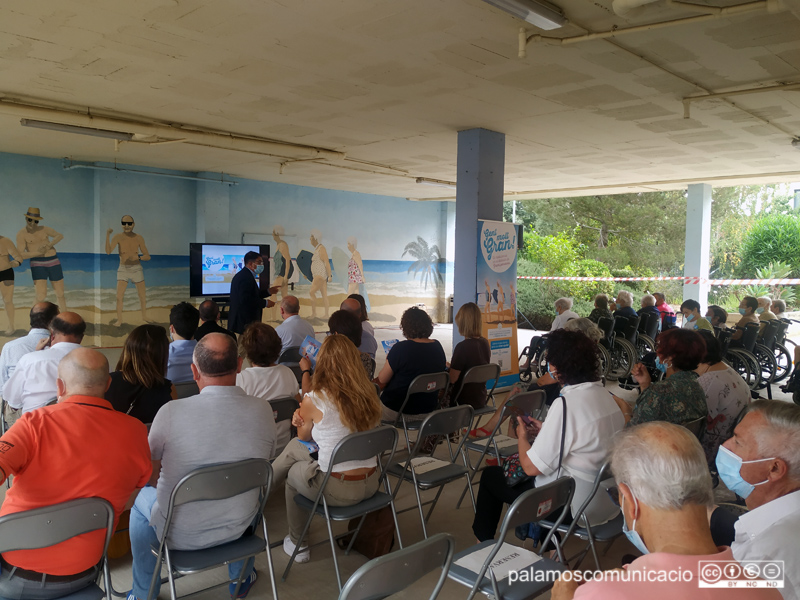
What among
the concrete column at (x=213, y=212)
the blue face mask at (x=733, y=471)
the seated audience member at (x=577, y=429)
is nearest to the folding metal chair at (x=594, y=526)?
the seated audience member at (x=577, y=429)

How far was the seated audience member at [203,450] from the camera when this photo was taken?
7.66 ft

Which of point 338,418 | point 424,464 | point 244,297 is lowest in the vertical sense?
point 424,464

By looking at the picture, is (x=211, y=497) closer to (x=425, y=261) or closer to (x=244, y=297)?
(x=244, y=297)

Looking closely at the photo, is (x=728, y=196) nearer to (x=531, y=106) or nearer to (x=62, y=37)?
(x=531, y=106)

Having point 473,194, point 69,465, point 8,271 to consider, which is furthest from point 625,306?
point 8,271

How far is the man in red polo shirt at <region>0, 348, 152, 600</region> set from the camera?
1931 mm

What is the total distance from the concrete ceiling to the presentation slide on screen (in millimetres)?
2402

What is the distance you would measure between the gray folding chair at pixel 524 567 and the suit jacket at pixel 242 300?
206 inches

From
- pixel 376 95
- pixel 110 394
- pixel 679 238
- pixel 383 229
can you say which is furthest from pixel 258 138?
pixel 679 238

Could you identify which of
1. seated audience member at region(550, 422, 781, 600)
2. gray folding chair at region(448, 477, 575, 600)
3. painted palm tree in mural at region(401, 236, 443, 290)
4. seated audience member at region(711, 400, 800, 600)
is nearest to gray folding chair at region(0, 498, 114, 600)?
gray folding chair at region(448, 477, 575, 600)

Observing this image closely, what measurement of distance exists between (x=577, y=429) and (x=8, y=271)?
32.2 feet

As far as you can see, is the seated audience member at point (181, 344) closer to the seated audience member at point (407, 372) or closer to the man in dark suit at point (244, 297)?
the seated audience member at point (407, 372)

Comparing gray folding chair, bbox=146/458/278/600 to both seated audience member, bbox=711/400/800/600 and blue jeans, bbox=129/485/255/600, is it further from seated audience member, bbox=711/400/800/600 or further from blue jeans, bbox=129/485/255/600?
seated audience member, bbox=711/400/800/600

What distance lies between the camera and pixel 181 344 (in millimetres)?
4160
